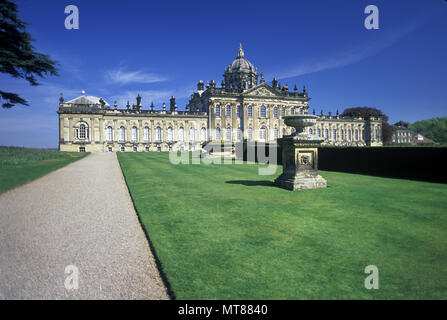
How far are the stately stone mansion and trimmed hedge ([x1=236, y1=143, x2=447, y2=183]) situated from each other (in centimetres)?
3122

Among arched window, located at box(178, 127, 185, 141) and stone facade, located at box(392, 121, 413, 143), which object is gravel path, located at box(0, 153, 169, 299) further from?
stone facade, located at box(392, 121, 413, 143)

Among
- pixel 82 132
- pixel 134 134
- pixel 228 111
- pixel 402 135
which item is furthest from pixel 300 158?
pixel 402 135

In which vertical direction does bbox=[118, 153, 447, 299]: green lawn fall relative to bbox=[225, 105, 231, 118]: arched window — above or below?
below

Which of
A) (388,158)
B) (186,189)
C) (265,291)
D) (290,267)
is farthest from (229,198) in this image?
(388,158)

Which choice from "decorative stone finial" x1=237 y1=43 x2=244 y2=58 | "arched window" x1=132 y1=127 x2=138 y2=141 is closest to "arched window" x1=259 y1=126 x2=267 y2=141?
"decorative stone finial" x1=237 y1=43 x2=244 y2=58

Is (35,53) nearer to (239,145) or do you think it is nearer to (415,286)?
(239,145)

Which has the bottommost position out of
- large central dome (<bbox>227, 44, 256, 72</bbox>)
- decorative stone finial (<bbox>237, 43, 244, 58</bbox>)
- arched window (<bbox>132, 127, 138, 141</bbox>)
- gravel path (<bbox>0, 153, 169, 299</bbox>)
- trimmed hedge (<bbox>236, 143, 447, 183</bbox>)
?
gravel path (<bbox>0, 153, 169, 299</bbox>)

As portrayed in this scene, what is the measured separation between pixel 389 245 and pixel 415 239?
63cm

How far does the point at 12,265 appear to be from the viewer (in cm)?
372

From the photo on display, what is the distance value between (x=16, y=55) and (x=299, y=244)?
22.7m

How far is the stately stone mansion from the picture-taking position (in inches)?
1825

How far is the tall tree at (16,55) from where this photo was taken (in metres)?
17.2

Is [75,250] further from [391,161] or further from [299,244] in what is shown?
[391,161]

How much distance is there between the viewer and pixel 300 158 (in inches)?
359
